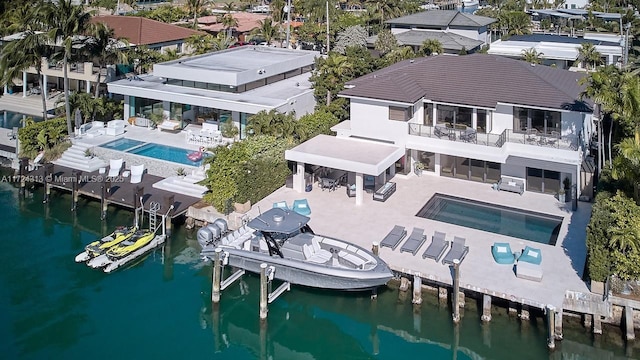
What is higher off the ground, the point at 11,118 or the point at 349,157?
the point at 11,118

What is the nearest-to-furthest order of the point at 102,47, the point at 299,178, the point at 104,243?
the point at 104,243 < the point at 299,178 < the point at 102,47

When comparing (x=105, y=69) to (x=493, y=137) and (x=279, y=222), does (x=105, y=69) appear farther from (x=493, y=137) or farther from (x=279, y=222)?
(x=493, y=137)

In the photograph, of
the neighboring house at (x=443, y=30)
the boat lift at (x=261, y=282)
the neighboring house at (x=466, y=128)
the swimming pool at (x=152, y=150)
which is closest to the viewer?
the boat lift at (x=261, y=282)

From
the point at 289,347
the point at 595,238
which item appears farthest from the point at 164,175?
the point at 595,238

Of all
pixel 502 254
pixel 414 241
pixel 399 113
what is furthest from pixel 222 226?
pixel 502 254

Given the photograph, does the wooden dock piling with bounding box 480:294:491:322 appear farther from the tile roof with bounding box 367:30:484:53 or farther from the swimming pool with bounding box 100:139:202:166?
the tile roof with bounding box 367:30:484:53

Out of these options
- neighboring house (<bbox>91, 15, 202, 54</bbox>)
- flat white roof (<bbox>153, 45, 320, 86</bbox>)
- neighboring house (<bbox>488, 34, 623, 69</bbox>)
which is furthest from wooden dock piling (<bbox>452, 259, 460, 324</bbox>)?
neighboring house (<bbox>91, 15, 202, 54</bbox>)

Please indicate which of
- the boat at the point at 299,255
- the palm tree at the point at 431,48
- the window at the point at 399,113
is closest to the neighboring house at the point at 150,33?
the palm tree at the point at 431,48

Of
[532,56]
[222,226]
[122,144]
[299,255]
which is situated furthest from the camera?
[532,56]

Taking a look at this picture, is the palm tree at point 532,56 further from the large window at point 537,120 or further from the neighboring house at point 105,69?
the neighboring house at point 105,69
